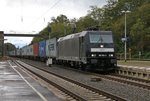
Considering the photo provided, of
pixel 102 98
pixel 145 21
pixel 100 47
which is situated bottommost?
pixel 102 98

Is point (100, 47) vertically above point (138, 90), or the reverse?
point (100, 47)

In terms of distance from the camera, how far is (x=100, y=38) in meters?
32.5

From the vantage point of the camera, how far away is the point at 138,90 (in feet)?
60.2

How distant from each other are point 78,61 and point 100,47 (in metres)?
3.30

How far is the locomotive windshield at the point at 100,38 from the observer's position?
32312mm

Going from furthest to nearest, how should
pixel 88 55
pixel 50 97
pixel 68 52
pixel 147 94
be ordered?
pixel 68 52, pixel 88 55, pixel 147 94, pixel 50 97

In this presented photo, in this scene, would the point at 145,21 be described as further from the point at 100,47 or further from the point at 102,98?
the point at 102,98

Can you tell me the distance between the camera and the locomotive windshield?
3231 cm

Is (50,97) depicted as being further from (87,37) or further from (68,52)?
(68,52)

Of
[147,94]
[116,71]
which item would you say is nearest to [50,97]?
[147,94]

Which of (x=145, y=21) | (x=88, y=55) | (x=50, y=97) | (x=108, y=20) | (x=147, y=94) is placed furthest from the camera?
(x=108, y=20)

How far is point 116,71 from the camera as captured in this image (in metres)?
33.9

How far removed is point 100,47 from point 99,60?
1.01 metres

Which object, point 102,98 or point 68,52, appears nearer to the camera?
point 102,98
